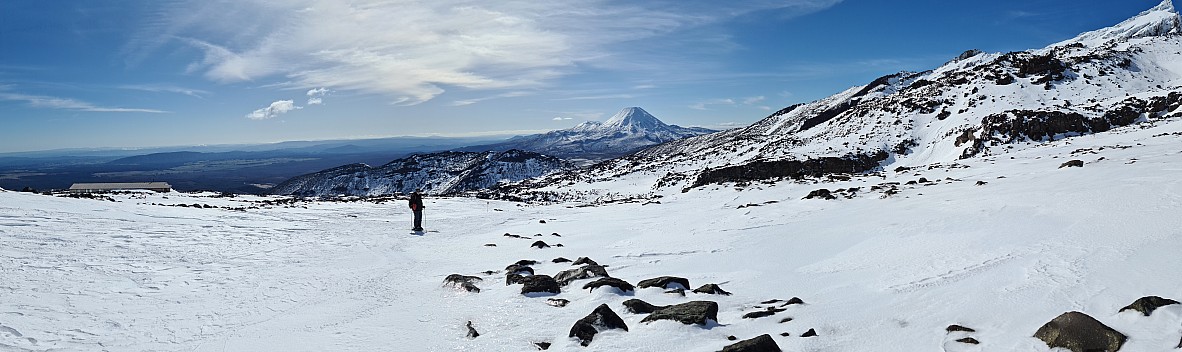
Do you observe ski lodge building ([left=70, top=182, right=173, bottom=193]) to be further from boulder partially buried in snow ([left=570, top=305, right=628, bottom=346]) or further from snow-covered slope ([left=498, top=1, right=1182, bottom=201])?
snow-covered slope ([left=498, top=1, right=1182, bottom=201])

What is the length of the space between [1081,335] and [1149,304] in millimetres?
1282

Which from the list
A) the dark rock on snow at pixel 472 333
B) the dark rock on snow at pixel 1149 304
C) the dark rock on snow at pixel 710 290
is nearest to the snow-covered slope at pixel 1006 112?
the dark rock on snow at pixel 710 290

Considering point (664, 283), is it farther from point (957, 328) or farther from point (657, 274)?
point (957, 328)

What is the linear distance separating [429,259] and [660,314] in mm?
9972

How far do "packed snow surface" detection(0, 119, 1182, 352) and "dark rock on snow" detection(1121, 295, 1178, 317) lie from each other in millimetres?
82

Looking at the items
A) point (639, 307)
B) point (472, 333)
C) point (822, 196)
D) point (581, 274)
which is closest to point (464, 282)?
point (581, 274)

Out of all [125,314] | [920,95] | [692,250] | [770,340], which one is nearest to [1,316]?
[125,314]

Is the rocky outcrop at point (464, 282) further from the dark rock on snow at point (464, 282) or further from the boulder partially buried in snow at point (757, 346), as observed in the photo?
the boulder partially buried in snow at point (757, 346)

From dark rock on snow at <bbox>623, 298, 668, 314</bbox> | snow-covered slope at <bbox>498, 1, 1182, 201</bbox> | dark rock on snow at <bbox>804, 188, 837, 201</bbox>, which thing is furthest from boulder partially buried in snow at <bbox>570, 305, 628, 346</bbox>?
snow-covered slope at <bbox>498, 1, 1182, 201</bbox>

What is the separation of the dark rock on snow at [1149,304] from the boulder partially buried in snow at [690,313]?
177 inches

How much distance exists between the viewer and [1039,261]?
820 centimetres

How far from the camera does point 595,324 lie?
6984 millimetres

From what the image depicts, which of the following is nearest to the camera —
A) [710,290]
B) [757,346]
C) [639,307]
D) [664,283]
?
[757,346]

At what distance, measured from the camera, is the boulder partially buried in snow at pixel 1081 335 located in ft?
15.8
